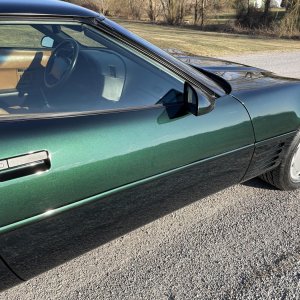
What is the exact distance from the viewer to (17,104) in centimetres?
192

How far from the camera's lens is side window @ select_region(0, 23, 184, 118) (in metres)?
1.93

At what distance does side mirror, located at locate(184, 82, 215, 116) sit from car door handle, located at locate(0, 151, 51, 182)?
2.88 feet

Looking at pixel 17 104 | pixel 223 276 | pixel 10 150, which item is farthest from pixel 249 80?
pixel 10 150

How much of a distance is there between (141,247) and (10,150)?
1352 millimetres

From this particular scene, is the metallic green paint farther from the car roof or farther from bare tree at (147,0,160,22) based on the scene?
bare tree at (147,0,160,22)

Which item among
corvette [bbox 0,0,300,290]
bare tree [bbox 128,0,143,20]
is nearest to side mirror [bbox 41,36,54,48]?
corvette [bbox 0,0,300,290]

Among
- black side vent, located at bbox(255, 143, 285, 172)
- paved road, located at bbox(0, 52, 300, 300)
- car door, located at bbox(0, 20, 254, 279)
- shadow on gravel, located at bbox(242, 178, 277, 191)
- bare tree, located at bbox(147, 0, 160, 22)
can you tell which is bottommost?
paved road, located at bbox(0, 52, 300, 300)

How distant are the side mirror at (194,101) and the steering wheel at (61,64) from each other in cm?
70

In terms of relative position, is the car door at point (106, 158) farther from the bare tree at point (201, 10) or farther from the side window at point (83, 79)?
the bare tree at point (201, 10)

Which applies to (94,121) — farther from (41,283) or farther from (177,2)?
(177,2)

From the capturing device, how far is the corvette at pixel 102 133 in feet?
5.39

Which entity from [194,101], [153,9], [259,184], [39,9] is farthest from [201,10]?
[39,9]

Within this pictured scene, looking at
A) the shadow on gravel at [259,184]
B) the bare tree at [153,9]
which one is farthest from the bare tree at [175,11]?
the shadow on gravel at [259,184]

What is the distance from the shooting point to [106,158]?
181 cm
